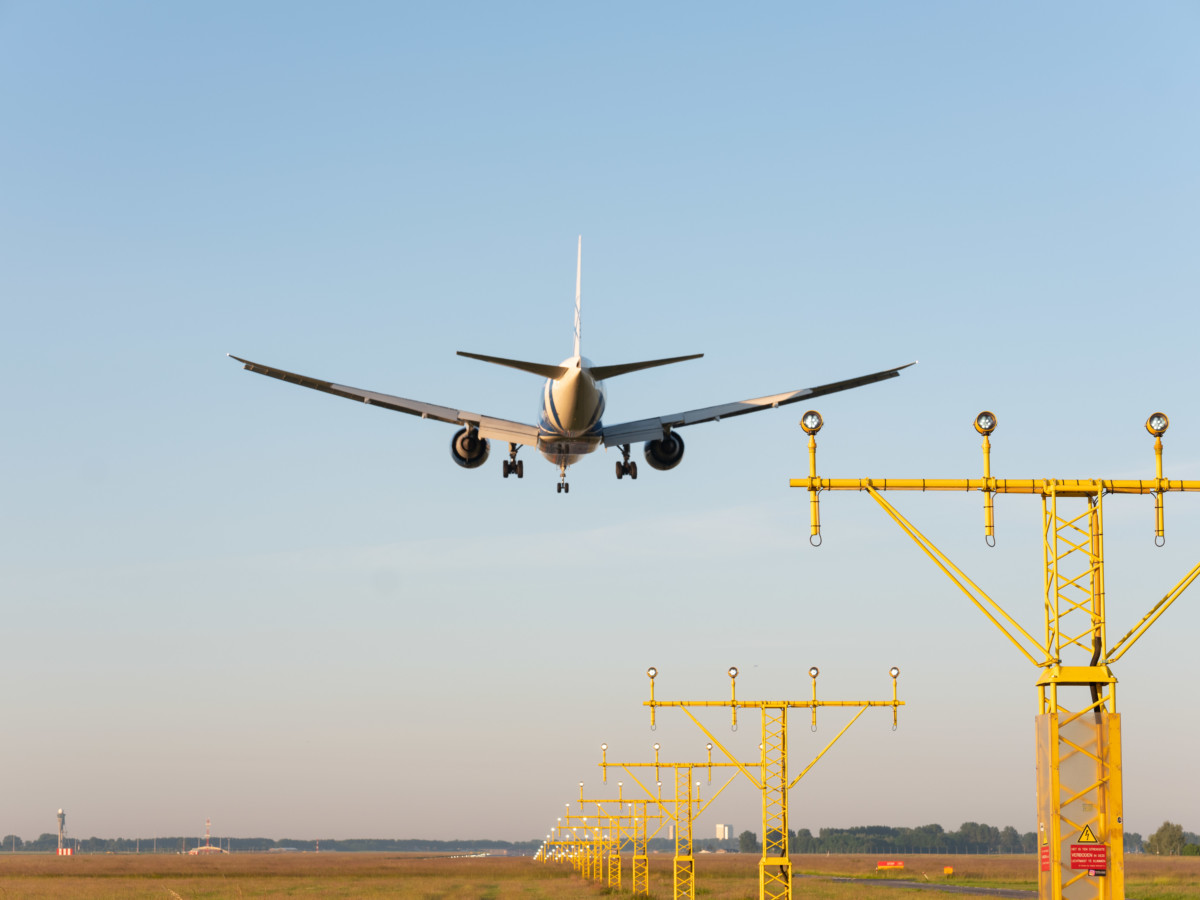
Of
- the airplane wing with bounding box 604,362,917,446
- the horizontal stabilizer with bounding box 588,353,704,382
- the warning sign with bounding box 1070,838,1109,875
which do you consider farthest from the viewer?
the airplane wing with bounding box 604,362,917,446

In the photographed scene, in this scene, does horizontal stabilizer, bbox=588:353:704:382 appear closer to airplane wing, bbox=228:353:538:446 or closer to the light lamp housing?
airplane wing, bbox=228:353:538:446

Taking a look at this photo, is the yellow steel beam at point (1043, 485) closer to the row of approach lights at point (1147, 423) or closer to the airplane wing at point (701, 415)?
the row of approach lights at point (1147, 423)

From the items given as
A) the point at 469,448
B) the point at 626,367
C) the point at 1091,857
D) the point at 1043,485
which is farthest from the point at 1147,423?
the point at 469,448

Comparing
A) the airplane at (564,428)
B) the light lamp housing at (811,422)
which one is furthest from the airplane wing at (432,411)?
the light lamp housing at (811,422)

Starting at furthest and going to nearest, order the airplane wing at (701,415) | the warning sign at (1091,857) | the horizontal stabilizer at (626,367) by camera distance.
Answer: the airplane wing at (701,415) → the horizontal stabilizer at (626,367) → the warning sign at (1091,857)

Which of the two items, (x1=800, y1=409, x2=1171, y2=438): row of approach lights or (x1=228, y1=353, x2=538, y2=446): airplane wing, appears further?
(x1=228, y1=353, x2=538, y2=446): airplane wing

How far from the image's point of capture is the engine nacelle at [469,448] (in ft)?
173

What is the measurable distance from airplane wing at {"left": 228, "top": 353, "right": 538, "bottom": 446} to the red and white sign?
3263 cm

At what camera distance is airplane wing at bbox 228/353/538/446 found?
5212 centimetres

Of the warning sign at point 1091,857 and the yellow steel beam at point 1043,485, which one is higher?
the yellow steel beam at point 1043,485

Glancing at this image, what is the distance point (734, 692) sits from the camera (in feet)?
152

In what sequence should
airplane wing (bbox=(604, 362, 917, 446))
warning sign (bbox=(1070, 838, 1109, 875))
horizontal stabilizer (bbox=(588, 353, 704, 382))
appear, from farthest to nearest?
airplane wing (bbox=(604, 362, 917, 446)) → horizontal stabilizer (bbox=(588, 353, 704, 382)) → warning sign (bbox=(1070, 838, 1109, 875))

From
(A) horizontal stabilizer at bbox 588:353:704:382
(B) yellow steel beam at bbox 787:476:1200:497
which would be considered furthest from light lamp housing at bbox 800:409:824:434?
(A) horizontal stabilizer at bbox 588:353:704:382

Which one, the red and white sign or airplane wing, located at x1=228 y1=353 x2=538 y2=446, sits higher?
airplane wing, located at x1=228 y1=353 x2=538 y2=446
